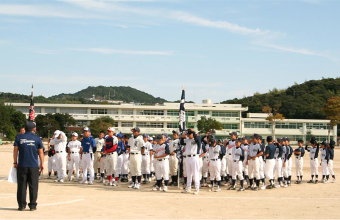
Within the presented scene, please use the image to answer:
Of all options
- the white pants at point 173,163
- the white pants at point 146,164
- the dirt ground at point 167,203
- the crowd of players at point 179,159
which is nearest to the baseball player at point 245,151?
the crowd of players at point 179,159

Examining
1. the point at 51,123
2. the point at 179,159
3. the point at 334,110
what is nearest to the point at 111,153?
the point at 179,159

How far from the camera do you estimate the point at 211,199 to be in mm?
15867

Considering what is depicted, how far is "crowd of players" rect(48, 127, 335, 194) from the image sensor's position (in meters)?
18.3

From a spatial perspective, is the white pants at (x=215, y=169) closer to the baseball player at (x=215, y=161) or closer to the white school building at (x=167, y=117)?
the baseball player at (x=215, y=161)

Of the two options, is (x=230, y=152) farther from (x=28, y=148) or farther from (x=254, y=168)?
(x=28, y=148)

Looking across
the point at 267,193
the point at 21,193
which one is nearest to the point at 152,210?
the point at 21,193

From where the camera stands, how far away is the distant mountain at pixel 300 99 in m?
125

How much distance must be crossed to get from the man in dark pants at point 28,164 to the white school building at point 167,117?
87432 mm

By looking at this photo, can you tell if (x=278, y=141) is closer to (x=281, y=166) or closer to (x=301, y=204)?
(x=281, y=166)

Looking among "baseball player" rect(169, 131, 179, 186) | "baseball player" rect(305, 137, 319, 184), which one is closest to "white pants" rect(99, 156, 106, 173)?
"baseball player" rect(169, 131, 179, 186)

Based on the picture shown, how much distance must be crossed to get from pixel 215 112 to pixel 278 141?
83578 mm

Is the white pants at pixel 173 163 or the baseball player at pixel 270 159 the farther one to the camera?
the white pants at pixel 173 163

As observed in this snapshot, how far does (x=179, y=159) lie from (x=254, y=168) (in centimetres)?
297

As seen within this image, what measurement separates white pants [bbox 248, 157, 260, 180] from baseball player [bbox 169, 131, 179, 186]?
2.88m
